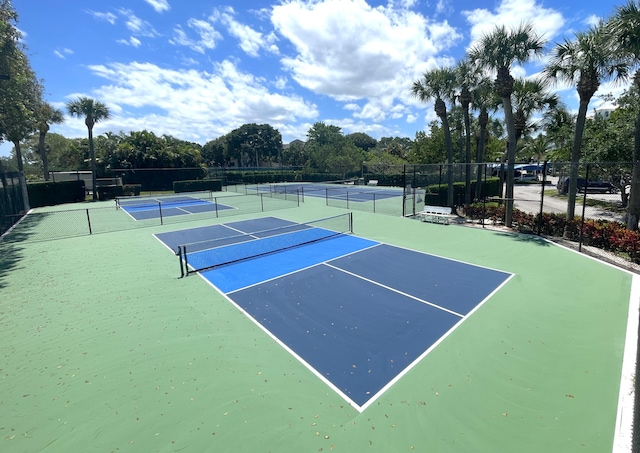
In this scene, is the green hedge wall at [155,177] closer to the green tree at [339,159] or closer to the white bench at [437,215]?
the green tree at [339,159]

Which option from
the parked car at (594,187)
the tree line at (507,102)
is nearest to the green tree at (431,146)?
the tree line at (507,102)

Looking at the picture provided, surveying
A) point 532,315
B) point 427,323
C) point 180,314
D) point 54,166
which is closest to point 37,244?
point 180,314

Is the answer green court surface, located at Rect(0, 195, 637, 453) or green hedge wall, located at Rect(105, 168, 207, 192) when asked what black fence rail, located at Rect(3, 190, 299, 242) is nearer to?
green court surface, located at Rect(0, 195, 637, 453)

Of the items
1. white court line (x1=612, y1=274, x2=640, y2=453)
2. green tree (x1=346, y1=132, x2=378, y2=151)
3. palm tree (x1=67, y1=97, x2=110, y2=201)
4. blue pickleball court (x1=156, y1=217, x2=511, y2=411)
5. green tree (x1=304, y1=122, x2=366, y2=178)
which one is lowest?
white court line (x1=612, y1=274, x2=640, y2=453)

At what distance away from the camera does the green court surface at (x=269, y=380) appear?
3.84m

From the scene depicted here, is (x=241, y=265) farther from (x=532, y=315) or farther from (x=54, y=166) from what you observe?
(x=54, y=166)

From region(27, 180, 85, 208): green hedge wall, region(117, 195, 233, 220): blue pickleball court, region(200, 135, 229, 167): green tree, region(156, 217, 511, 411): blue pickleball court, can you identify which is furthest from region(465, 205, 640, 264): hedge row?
region(200, 135, 229, 167): green tree

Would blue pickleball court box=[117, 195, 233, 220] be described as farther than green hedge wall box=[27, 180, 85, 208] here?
No

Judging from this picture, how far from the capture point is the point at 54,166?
72.5 metres

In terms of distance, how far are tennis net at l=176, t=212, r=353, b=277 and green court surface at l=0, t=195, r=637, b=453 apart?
184 cm

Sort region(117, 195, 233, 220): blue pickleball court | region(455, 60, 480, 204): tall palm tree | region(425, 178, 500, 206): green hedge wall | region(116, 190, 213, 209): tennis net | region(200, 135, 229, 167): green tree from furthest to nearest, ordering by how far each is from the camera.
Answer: region(200, 135, 229, 167): green tree
region(116, 190, 213, 209): tennis net
region(117, 195, 233, 220): blue pickleball court
region(425, 178, 500, 206): green hedge wall
region(455, 60, 480, 204): tall palm tree

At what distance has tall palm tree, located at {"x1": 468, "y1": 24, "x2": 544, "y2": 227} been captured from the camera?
14398 mm

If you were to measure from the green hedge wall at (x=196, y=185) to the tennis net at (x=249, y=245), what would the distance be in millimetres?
29438

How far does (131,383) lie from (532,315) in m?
8.13
